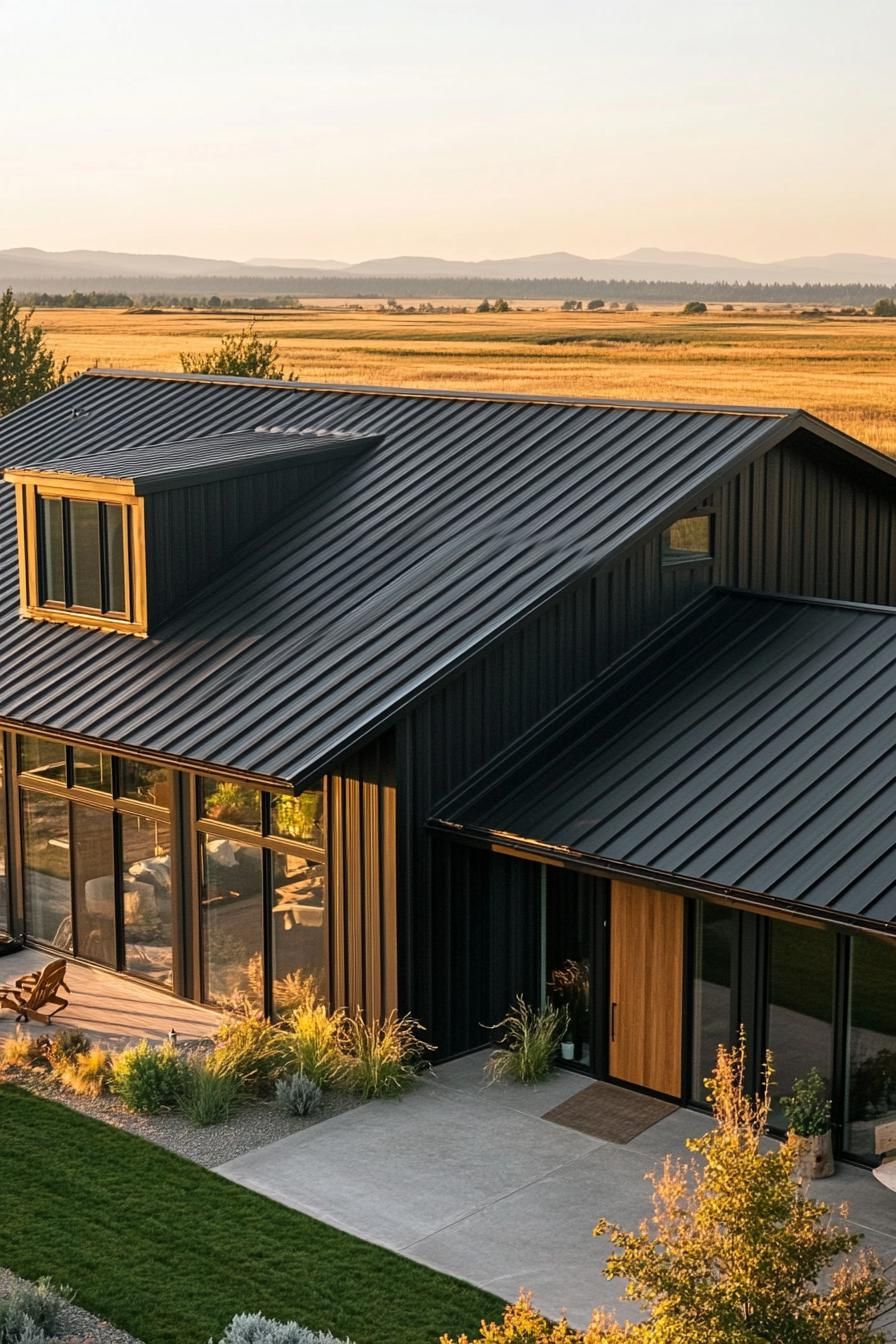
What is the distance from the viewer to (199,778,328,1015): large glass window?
17141 mm

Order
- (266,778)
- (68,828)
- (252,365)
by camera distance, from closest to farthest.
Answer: (266,778) < (68,828) < (252,365)

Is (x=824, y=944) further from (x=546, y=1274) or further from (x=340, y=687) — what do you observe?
(x=340, y=687)

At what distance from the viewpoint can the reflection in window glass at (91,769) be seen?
19219 mm

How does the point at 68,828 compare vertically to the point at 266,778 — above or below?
below

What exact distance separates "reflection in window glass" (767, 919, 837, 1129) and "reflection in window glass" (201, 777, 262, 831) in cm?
552

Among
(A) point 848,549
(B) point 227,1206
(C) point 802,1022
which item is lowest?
(B) point 227,1206

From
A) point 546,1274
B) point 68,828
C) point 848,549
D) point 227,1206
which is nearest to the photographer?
point 546,1274

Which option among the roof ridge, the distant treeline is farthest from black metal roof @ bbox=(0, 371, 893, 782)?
the distant treeline

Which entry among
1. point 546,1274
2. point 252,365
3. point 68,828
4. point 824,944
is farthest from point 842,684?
point 252,365

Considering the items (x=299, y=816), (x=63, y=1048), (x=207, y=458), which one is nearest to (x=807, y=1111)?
(x=299, y=816)

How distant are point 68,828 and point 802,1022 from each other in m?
9.00

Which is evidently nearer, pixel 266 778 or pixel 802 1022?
pixel 802 1022

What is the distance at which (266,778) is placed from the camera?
1600 centimetres

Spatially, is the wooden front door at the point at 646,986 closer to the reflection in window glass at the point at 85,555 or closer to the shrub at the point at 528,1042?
the shrub at the point at 528,1042
